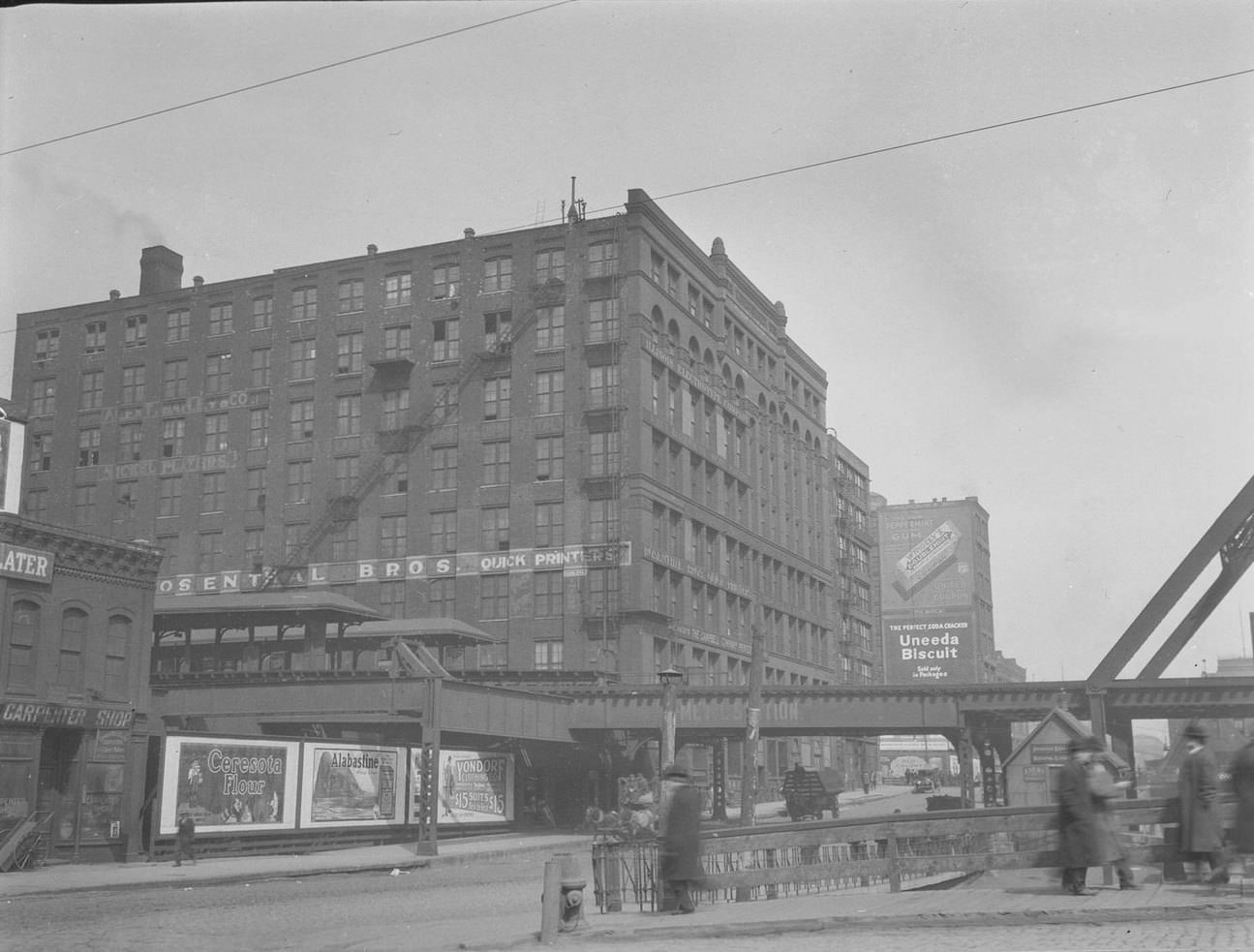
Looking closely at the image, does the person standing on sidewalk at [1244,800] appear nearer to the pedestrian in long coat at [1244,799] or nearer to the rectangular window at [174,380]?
the pedestrian in long coat at [1244,799]

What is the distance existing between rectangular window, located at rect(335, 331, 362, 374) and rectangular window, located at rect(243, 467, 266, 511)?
726 cm

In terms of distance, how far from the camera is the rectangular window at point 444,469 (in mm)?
71312

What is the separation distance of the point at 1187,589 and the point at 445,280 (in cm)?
4283

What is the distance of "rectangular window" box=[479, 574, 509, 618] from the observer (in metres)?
68.8

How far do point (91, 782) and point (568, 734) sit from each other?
83.6 feet

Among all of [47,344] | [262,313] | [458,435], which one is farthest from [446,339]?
[47,344]

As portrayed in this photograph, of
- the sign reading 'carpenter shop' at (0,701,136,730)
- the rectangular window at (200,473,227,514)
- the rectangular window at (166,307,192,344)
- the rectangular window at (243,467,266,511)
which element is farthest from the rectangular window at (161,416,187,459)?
the sign reading 'carpenter shop' at (0,701,136,730)

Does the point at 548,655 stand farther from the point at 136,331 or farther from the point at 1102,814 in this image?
the point at 1102,814

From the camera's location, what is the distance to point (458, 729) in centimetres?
4444

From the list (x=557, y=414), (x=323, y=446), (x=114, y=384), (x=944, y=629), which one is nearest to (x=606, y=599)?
(x=557, y=414)

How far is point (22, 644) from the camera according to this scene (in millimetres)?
32562

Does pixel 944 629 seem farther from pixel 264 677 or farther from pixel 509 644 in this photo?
pixel 264 677

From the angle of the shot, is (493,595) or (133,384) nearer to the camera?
(493,595)

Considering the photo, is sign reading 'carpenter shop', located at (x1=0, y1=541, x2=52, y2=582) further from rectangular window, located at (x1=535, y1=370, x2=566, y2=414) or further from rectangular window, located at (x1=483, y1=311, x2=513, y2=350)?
rectangular window, located at (x1=483, y1=311, x2=513, y2=350)
